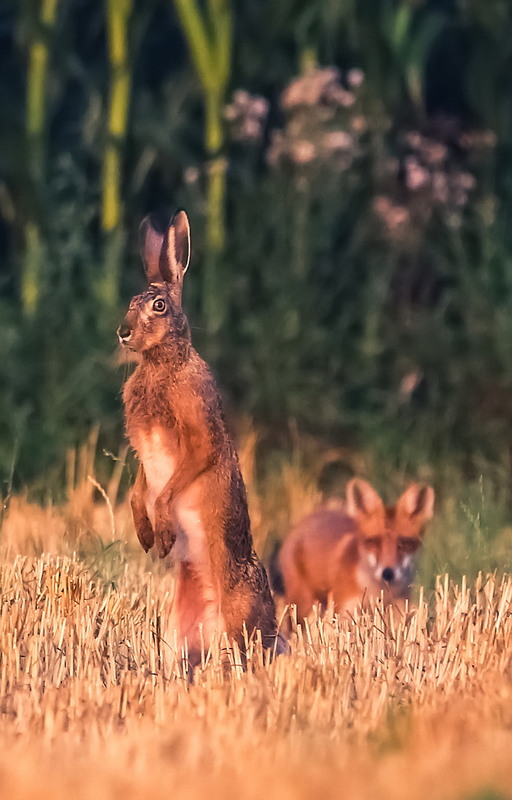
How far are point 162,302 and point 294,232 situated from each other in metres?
4.92

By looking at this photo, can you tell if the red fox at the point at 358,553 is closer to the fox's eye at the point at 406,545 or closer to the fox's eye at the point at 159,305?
the fox's eye at the point at 406,545

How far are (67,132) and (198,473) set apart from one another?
7.64m

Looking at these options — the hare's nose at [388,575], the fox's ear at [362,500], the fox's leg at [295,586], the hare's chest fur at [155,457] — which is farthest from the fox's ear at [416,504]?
the hare's chest fur at [155,457]

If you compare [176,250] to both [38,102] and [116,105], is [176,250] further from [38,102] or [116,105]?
[38,102]

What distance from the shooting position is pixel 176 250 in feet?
18.2

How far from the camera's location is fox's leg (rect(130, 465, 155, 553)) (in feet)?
18.5

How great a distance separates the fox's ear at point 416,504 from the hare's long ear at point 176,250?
6.37 feet

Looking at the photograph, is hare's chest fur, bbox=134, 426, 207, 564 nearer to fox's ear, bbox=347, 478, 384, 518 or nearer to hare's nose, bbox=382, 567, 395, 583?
hare's nose, bbox=382, 567, 395, 583

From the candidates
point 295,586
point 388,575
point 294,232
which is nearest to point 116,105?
point 294,232

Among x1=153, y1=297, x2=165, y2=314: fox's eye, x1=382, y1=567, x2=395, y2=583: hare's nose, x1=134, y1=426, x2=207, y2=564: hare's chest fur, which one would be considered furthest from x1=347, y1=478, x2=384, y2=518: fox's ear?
x1=153, y1=297, x2=165, y2=314: fox's eye

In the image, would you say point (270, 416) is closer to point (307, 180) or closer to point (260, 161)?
point (307, 180)

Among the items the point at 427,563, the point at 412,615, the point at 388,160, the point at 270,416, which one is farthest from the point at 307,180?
the point at 412,615

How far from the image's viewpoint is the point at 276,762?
3943 mm

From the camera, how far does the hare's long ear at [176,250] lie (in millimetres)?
5500
